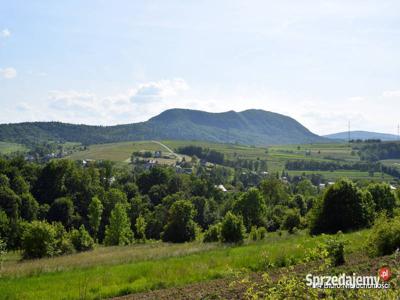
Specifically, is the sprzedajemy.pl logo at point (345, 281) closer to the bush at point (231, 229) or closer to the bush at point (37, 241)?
the bush at point (231, 229)

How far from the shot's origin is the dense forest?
117 ft

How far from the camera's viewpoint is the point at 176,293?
13.2 metres

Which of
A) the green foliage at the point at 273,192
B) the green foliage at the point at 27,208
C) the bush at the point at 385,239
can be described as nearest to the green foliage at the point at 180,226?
the green foliage at the point at 27,208

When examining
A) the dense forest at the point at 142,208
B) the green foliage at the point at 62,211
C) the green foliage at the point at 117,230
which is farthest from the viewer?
the green foliage at the point at 62,211

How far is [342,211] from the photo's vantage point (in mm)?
31984

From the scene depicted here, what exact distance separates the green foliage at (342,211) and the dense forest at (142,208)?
0.23ft

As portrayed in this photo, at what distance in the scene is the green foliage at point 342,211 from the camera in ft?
104

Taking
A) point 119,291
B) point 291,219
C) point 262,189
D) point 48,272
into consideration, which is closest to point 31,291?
point 119,291

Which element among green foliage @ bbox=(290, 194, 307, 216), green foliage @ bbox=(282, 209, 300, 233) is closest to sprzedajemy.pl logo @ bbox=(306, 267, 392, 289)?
green foliage @ bbox=(282, 209, 300, 233)

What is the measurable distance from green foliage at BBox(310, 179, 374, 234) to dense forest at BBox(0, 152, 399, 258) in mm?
69

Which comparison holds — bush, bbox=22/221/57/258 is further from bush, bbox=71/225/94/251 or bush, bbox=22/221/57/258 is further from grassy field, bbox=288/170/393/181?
grassy field, bbox=288/170/393/181

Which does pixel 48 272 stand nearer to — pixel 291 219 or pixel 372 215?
pixel 372 215

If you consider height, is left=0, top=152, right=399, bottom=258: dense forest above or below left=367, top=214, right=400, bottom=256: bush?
below

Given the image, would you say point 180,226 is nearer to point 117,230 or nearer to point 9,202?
point 117,230
